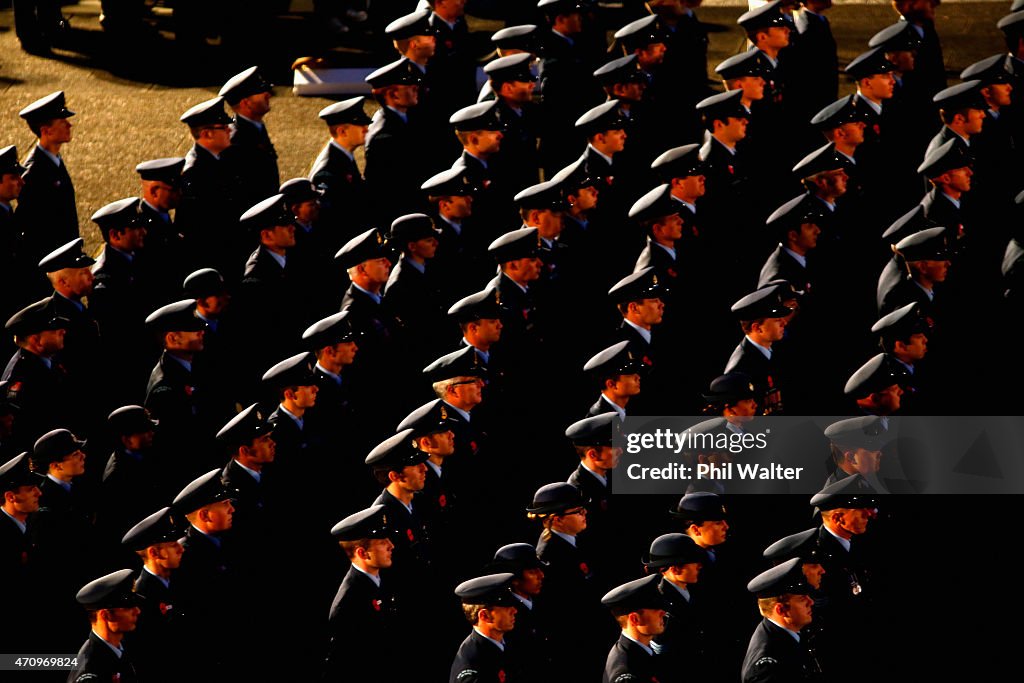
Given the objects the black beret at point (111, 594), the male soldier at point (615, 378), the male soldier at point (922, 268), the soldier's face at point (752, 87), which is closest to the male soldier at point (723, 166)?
the soldier's face at point (752, 87)

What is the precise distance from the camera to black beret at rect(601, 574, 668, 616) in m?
6.83

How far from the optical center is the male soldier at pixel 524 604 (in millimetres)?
6988

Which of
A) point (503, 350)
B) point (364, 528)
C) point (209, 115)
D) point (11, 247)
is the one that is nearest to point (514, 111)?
point (209, 115)

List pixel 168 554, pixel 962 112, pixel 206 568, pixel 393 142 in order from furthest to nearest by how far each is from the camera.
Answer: pixel 393 142 < pixel 962 112 < pixel 206 568 < pixel 168 554

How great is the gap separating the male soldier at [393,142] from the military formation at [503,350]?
26 millimetres

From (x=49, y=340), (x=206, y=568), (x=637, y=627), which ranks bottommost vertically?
(x=637, y=627)

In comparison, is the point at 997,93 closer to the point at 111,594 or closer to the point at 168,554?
the point at 168,554

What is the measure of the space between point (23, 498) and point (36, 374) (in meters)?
0.97

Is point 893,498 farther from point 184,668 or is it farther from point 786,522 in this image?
point 184,668

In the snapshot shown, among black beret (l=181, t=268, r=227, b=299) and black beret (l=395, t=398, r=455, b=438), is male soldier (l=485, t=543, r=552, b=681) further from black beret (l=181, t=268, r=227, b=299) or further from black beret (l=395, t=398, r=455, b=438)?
black beret (l=181, t=268, r=227, b=299)

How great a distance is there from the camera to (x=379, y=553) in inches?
282

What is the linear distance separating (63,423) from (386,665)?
2.42 meters

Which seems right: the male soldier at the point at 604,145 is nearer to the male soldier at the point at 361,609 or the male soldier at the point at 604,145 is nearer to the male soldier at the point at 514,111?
the male soldier at the point at 514,111

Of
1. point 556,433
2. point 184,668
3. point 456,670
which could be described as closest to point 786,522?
point 556,433
